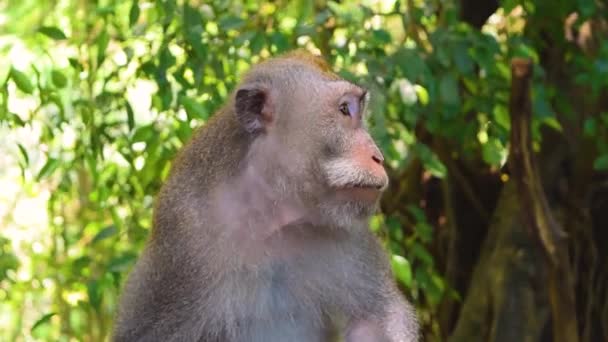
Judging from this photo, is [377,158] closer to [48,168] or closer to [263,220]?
[263,220]

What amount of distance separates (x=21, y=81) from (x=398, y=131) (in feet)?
4.77

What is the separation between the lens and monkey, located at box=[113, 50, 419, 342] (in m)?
3.19

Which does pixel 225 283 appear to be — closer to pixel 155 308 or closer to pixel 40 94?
pixel 155 308

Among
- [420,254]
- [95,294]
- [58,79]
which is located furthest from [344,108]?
[420,254]

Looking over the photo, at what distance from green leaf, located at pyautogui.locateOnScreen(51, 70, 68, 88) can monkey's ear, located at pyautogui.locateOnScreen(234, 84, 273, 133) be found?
908 mm

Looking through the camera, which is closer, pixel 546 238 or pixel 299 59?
pixel 299 59

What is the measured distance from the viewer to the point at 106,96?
4.48 metres

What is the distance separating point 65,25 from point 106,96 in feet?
3.62

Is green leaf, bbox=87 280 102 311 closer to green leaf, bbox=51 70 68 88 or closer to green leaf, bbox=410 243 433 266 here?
green leaf, bbox=51 70 68 88

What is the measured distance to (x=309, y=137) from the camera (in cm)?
321

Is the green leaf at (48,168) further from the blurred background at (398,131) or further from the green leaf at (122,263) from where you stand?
the green leaf at (122,263)

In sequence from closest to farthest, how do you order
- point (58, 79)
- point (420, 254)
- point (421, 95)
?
point (58, 79), point (420, 254), point (421, 95)

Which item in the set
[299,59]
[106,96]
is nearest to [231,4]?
[106,96]

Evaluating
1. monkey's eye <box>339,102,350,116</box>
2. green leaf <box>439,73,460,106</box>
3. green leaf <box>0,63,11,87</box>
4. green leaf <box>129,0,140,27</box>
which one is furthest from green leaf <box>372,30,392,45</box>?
green leaf <box>0,63,11,87</box>
